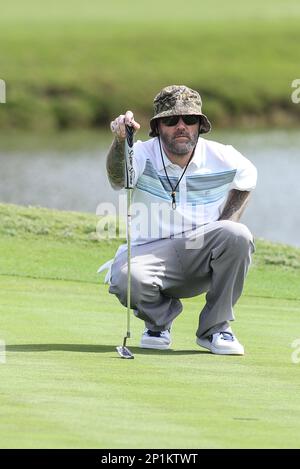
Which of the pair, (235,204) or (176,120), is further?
(235,204)

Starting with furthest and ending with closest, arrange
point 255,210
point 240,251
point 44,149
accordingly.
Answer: point 44,149
point 255,210
point 240,251

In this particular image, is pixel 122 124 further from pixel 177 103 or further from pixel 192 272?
pixel 192 272

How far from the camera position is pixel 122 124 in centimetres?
729

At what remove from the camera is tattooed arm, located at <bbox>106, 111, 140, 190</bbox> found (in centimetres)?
732

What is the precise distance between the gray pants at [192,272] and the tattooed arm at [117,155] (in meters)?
0.47

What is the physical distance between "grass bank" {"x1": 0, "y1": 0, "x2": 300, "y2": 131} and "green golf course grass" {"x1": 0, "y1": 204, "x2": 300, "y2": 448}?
40.8 meters

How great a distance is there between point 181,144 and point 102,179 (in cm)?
2539

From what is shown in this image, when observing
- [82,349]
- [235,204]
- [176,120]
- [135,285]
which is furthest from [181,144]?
[82,349]

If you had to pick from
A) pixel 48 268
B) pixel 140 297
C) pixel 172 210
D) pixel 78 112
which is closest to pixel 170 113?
pixel 172 210

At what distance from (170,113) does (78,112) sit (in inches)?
1764

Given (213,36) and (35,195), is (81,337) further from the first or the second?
(213,36)

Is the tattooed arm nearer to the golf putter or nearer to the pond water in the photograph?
the golf putter

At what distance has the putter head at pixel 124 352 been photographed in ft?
23.0

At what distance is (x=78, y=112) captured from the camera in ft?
171
